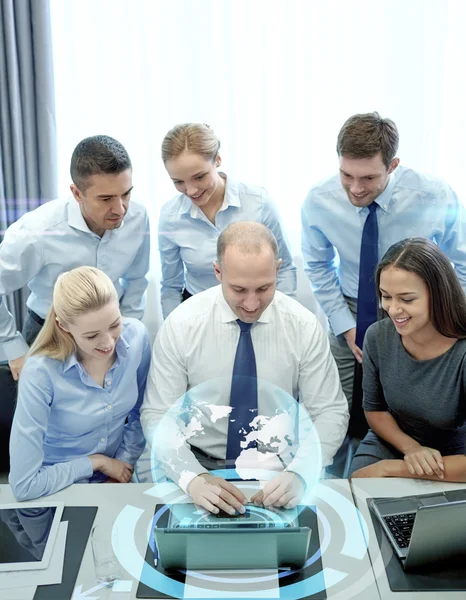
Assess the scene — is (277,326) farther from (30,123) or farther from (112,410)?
(30,123)

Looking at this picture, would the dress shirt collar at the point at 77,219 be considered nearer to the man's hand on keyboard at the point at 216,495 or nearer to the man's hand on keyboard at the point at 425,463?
the man's hand on keyboard at the point at 216,495

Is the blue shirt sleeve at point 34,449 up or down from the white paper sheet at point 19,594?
up

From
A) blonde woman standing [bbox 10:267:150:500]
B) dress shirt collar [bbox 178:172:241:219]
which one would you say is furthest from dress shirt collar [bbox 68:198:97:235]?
blonde woman standing [bbox 10:267:150:500]

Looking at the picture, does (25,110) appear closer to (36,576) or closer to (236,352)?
(236,352)

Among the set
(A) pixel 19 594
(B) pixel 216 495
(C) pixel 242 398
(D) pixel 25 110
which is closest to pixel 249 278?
(C) pixel 242 398

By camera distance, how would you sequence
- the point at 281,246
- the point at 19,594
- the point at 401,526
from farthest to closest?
the point at 281,246 → the point at 401,526 → the point at 19,594

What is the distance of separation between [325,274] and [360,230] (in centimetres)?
24

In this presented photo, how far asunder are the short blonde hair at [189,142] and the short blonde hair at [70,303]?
586 millimetres

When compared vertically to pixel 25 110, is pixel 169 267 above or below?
below

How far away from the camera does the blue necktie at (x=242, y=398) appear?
1921 mm

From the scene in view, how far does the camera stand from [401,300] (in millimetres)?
1873

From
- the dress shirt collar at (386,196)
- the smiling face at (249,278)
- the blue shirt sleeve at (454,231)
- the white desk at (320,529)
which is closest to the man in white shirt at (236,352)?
the smiling face at (249,278)

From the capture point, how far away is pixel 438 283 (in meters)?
1.84

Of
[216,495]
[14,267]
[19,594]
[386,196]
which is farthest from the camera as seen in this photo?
[386,196]
